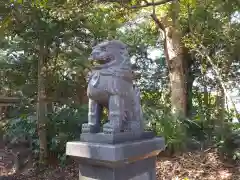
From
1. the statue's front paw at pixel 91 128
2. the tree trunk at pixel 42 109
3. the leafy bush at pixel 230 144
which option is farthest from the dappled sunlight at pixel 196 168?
the statue's front paw at pixel 91 128

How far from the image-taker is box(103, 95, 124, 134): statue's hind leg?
7.55 feet

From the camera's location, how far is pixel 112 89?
237 centimetres

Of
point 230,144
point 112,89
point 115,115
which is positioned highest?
point 112,89

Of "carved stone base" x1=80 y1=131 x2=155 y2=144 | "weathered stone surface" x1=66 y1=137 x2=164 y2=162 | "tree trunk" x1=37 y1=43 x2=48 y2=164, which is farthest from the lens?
"tree trunk" x1=37 y1=43 x2=48 y2=164

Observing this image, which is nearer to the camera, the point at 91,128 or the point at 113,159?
the point at 113,159

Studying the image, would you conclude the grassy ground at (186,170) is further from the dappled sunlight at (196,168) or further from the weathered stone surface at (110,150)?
the weathered stone surface at (110,150)

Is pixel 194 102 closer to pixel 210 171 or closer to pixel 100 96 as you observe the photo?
pixel 210 171

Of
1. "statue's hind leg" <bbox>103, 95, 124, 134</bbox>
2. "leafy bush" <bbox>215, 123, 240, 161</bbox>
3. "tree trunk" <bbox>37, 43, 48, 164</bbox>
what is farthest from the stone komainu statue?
"leafy bush" <bbox>215, 123, 240, 161</bbox>

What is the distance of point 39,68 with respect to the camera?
542cm

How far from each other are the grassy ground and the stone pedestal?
2498 mm

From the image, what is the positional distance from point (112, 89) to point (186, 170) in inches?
129

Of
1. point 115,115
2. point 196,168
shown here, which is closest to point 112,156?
point 115,115

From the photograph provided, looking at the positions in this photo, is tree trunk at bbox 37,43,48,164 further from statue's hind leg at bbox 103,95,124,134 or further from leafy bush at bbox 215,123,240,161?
leafy bush at bbox 215,123,240,161

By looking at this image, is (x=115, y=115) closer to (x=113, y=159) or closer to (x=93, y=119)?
(x=93, y=119)
